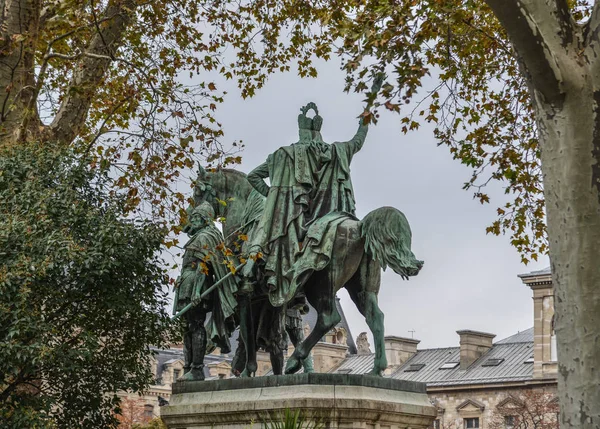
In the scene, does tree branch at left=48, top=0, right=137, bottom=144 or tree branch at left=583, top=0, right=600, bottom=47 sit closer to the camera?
tree branch at left=583, top=0, right=600, bottom=47

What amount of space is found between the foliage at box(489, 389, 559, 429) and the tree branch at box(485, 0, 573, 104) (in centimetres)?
3366

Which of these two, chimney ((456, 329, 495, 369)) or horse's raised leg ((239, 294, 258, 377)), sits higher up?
chimney ((456, 329, 495, 369))

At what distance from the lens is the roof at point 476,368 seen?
52.6 metres

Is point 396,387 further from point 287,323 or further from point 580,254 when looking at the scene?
point 580,254

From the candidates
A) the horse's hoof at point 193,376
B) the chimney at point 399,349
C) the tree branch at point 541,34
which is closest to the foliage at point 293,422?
the horse's hoof at point 193,376

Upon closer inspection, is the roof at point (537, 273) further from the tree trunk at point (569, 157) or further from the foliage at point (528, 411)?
the tree trunk at point (569, 157)

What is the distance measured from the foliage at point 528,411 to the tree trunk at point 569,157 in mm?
33499

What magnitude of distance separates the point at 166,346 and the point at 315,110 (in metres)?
4.87

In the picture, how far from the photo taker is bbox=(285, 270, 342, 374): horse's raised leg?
11531mm

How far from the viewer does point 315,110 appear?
490 inches

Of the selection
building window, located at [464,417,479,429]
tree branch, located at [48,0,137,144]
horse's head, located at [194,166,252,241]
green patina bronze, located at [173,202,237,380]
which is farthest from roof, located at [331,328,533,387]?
green patina bronze, located at [173,202,237,380]

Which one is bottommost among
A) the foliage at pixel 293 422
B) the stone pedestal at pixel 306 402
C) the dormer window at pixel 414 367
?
the foliage at pixel 293 422

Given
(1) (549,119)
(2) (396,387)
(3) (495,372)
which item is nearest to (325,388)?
(2) (396,387)

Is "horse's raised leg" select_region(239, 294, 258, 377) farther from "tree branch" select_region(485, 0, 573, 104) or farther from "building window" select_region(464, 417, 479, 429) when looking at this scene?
"building window" select_region(464, 417, 479, 429)
